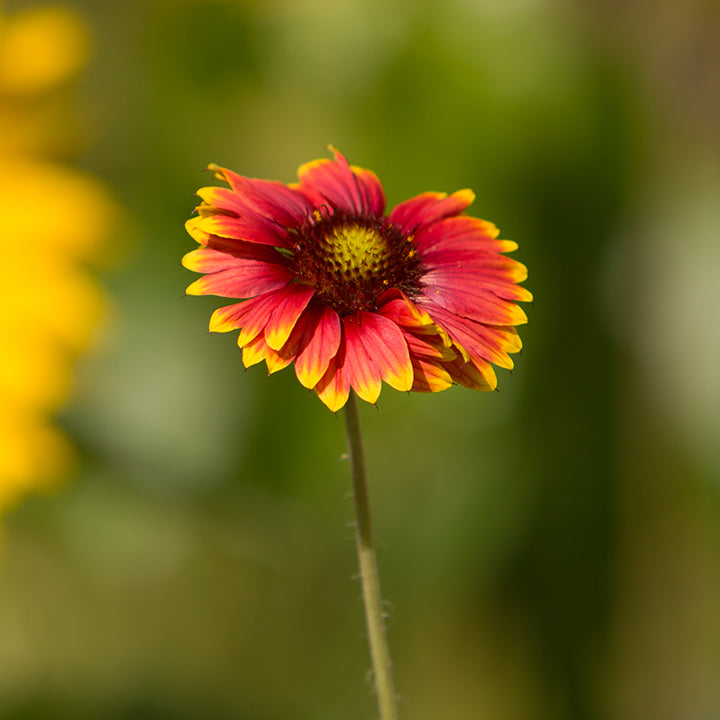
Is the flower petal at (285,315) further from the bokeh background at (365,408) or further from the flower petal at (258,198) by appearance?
the bokeh background at (365,408)

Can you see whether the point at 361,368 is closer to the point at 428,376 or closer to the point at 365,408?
the point at 428,376

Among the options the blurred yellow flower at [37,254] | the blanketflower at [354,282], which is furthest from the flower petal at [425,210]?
the blurred yellow flower at [37,254]

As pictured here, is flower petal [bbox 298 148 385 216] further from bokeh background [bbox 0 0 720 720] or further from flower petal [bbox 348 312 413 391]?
bokeh background [bbox 0 0 720 720]

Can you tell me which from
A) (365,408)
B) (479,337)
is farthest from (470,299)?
(365,408)

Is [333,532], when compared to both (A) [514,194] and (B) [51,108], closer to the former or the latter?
(A) [514,194]

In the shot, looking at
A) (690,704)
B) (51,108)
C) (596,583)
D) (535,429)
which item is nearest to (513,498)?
(535,429)
